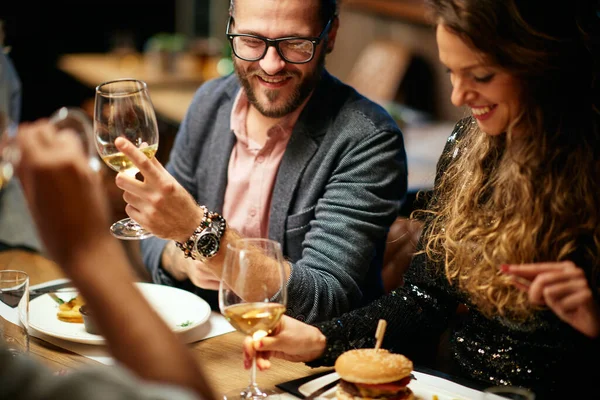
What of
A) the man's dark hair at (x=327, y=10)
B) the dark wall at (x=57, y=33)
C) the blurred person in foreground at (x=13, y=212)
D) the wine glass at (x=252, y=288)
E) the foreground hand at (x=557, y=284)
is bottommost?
the dark wall at (x=57, y=33)

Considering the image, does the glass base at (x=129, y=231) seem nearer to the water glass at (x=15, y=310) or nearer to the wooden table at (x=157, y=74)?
the water glass at (x=15, y=310)

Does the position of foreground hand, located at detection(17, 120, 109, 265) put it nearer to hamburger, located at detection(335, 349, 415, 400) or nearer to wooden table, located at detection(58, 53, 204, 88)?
hamburger, located at detection(335, 349, 415, 400)

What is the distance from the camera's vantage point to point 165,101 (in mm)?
4715

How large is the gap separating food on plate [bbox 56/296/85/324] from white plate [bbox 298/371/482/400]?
0.59m

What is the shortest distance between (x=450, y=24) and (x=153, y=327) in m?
0.87

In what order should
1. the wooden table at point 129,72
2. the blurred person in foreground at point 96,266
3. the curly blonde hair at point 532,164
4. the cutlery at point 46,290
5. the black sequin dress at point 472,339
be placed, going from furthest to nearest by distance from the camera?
1. the wooden table at point 129,72
2. the cutlery at point 46,290
3. the black sequin dress at point 472,339
4. the curly blonde hair at point 532,164
5. the blurred person in foreground at point 96,266

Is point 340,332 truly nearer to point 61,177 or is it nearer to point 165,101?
point 61,177

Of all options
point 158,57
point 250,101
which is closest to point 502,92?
point 250,101

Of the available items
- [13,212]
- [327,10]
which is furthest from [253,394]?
[13,212]

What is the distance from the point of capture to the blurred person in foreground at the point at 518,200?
148 centimetres

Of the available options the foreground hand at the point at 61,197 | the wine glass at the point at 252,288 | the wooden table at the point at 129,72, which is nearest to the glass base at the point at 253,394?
the wine glass at the point at 252,288

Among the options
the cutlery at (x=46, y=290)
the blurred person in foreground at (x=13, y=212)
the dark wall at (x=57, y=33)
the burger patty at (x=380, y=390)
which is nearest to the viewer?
the burger patty at (x=380, y=390)

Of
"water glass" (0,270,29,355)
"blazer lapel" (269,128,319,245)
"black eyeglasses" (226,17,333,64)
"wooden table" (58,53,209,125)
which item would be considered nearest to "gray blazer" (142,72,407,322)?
"blazer lapel" (269,128,319,245)

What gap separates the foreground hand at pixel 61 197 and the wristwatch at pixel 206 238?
802 mm
